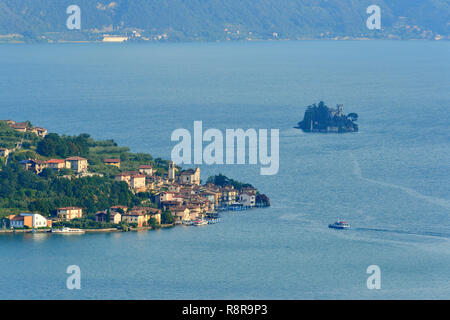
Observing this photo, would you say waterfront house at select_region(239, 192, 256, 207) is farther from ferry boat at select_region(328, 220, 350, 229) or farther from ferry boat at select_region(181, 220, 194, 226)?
ferry boat at select_region(328, 220, 350, 229)

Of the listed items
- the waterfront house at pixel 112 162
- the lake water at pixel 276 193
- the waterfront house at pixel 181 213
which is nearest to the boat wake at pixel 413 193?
the lake water at pixel 276 193

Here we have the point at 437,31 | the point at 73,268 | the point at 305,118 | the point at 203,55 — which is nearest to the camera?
the point at 73,268

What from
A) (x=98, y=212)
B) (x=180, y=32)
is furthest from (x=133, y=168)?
(x=180, y=32)

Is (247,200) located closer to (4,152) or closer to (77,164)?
(77,164)

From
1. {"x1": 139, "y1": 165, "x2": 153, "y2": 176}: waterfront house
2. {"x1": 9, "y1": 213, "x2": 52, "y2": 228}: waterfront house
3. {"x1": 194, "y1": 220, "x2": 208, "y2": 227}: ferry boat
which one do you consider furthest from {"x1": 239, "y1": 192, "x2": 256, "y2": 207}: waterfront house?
{"x1": 9, "y1": 213, "x2": 52, "y2": 228}: waterfront house

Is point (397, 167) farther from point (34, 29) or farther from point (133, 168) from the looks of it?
point (34, 29)

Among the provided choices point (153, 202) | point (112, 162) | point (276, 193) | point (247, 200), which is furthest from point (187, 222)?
point (112, 162)
